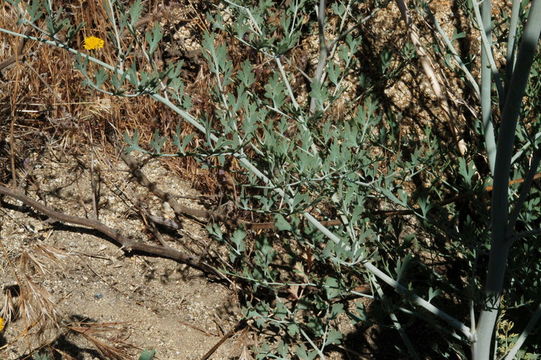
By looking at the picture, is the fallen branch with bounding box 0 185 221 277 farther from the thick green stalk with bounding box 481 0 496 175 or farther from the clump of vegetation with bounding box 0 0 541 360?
the thick green stalk with bounding box 481 0 496 175

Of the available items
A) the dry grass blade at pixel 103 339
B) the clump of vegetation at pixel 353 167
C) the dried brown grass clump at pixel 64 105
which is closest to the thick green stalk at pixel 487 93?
the clump of vegetation at pixel 353 167

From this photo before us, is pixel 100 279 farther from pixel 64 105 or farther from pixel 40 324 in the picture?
pixel 64 105

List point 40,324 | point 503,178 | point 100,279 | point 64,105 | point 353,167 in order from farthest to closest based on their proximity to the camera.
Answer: point 64,105 → point 100,279 → point 40,324 → point 353,167 → point 503,178

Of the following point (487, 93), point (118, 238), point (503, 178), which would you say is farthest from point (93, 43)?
point (503, 178)

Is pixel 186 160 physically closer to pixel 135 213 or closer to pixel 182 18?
pixel 135 213

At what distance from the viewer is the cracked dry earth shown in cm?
277

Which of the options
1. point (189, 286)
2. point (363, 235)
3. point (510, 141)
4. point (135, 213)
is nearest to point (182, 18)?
point (135, 213)

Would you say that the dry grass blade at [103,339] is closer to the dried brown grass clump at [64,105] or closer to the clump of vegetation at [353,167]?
the clump of vegetation at [353,167]

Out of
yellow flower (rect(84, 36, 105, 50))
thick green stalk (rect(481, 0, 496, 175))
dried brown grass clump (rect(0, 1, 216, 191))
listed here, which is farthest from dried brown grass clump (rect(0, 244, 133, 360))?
thick green stalk (rect(481, 0, 496, 175))

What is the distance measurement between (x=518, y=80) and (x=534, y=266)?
49.3 inches

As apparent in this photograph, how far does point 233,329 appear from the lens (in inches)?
120

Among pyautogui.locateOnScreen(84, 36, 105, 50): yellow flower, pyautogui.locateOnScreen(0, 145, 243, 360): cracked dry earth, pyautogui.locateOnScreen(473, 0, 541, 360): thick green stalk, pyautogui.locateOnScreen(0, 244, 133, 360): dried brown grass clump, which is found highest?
pyautogui.locateOnScreen(473, 0, 541, 360): thick green stalk

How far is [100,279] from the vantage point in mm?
3006

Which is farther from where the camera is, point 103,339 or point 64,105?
point 64,105
